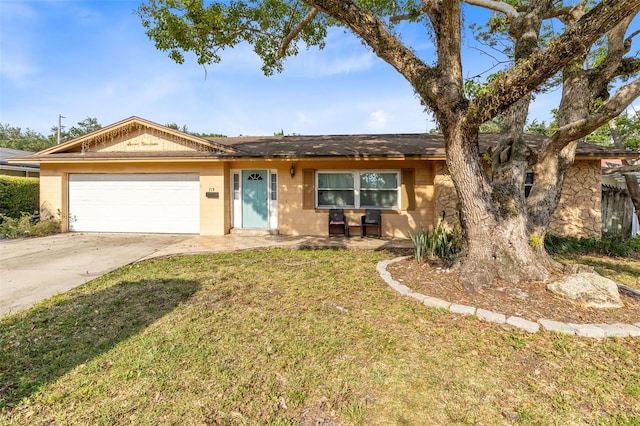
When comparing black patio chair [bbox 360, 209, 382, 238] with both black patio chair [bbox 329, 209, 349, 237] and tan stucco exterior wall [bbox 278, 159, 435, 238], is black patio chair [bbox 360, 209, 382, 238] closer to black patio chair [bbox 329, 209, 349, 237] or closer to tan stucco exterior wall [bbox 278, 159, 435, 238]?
tan stucco exterior wall [bbox 278, 159, 435, 238]

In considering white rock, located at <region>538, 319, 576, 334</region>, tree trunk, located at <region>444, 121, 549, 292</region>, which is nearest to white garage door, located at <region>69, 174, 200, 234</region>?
tree trunk, located at <region>444, 121, 549, 292</region>

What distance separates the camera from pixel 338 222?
9555 mm

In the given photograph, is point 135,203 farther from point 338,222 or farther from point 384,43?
point 384,43

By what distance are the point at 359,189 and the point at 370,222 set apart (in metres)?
1.19

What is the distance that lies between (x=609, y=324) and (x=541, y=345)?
1064 millimetres

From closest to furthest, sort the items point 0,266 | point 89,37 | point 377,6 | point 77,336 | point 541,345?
point 541,345, point 77,336, point 0,266, point 377,6, point 89,37

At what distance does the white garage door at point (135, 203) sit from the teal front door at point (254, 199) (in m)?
1.56

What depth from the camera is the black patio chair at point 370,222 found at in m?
9.45

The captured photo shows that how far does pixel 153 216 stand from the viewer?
10.3 meters

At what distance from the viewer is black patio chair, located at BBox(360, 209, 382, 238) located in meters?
9.45

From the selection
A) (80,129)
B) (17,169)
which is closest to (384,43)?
(17,169)

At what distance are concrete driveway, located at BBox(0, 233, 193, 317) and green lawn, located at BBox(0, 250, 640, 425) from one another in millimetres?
796

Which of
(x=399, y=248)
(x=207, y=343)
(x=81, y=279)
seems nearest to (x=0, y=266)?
(x=81, y=279)

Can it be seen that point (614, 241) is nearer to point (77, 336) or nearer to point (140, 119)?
point (77, 336)
